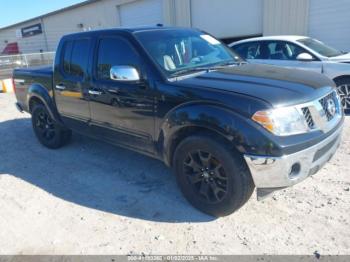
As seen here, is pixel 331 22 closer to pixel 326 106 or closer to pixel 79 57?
pixel 326 106


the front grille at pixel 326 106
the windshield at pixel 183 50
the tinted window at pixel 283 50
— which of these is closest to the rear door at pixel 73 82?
the windshield at pixel 183 50

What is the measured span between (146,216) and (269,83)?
1.79 metres

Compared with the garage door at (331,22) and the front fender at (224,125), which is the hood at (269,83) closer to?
the front fender at (224,125)

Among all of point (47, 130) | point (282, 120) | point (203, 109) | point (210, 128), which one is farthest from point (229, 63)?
point (47, 130)

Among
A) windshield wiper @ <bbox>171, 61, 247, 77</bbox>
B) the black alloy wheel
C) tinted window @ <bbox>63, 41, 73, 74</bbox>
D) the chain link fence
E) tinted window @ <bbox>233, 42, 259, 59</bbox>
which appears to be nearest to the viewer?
the black alloy wheel

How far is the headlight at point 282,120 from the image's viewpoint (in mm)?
2691

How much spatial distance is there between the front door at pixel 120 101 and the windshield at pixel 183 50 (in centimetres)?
23

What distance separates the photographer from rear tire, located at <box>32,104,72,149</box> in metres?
5.42

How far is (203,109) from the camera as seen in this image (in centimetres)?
299

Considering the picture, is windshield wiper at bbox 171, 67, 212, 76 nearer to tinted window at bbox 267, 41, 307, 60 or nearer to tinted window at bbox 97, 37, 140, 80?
tinted window at bbox 97, 37, 140, 80

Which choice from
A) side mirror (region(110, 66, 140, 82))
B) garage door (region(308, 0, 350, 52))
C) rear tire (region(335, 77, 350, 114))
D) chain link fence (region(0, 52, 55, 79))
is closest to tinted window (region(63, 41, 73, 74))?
side mirror (region(110, 66, 140, 82))

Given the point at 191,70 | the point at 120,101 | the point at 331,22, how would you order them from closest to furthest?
the point at 191,70 → the point at 120,101 → the point at 331,22

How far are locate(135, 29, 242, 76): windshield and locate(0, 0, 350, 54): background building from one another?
9006 mm

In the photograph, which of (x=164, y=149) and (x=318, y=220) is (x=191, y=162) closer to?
(x=164, y=149)
